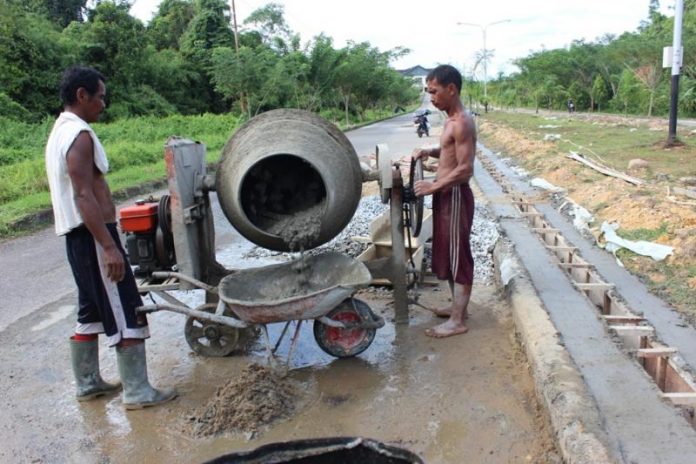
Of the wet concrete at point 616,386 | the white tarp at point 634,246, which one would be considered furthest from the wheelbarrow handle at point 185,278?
the white tarp at point 634,246

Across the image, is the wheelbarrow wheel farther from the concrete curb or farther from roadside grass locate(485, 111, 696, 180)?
roadside grass locate(485, 111, 696, 180)

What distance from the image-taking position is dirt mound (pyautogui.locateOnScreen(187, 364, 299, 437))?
311cm

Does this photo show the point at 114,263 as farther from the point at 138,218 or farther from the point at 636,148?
the point at 636,148

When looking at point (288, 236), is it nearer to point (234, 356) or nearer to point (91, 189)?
point (234, 356)

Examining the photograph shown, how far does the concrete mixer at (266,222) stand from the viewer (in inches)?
151

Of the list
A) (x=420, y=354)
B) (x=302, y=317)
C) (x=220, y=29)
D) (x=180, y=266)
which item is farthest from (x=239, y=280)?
(x=220, y=29)

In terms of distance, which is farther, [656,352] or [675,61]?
[675,61]

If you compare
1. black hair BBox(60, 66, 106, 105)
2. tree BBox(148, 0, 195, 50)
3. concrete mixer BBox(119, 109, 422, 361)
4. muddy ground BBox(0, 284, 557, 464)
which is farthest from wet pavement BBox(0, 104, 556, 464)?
tree BBox(148, 0, 195, 50)

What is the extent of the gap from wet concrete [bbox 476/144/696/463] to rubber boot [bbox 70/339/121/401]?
2.86 meters

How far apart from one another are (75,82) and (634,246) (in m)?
5.32

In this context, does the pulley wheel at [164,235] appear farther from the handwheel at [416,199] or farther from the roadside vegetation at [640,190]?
the roadside vegetation at [640,190]

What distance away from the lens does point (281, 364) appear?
392 cm

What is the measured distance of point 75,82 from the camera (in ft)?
→ 10.2

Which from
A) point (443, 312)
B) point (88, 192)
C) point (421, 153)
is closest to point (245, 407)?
point (88, 192)
